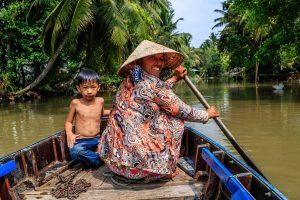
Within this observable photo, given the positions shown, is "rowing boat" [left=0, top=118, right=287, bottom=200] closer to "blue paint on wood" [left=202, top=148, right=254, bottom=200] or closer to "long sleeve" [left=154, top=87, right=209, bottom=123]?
"blue paint on wood" [left=202, top=148, right=254, bottom=200]

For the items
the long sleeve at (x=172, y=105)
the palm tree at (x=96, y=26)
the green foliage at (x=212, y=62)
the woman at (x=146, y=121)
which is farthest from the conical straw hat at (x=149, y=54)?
the green foliage at (x=212, y=62)

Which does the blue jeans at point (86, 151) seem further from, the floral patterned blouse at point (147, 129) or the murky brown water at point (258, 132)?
the murky brown water at point (258, 132)

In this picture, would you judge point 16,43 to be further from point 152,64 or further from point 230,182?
point 230,182

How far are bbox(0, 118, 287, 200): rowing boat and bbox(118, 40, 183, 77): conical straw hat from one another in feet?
2.90

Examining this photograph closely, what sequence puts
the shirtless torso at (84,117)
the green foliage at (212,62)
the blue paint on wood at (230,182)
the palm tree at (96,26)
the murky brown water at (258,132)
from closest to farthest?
1. the blue paint on wood at (230,182)
2. the shirtless torso at (84,117)
3. the murky brown water at (258,132)
4. the palm tree at (96,26)
5. the green foliage at (212,62)

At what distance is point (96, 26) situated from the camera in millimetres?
15312

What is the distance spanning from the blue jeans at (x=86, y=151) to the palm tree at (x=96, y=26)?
9727mm

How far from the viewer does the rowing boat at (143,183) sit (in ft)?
8.80

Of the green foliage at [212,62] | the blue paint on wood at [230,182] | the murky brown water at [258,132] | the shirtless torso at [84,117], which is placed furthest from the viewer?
the green foliage at [212,62]

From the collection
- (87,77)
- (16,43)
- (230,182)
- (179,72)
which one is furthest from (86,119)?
(16,43)

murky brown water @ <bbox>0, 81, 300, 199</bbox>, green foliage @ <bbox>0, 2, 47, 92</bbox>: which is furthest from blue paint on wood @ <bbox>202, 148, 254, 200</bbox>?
green foliage @ <bbox>0, 2, 47, 92</bbox>

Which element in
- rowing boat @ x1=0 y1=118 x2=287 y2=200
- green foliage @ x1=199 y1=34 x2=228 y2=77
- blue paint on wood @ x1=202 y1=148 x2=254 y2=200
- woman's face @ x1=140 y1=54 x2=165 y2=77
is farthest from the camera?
green foliage @ x1=199 y1=34 x2=228 y2=77

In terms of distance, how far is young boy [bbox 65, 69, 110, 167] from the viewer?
12.5ft

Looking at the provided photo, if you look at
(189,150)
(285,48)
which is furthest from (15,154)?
(285,48)
